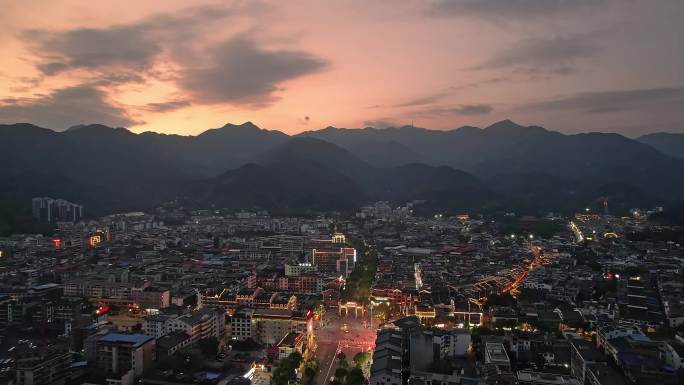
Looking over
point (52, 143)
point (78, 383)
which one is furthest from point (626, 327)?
point (52, 143)

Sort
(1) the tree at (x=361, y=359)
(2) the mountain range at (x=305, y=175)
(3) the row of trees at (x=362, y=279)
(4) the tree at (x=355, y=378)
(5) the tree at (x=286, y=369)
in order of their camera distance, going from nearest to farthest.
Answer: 1. (4) the tree at (x=355, y=378)
2. (5) the tree at (x=286, y=369)
3. (1) the tree at (x=361, y=359)
4. (3) the row of trees at (x=362, y=279)
5. (2) the mountain range at (x=305, y=175)

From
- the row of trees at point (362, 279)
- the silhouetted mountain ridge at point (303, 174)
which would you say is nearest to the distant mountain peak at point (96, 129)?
the silhouetted mountain ridge at point (303, 174)

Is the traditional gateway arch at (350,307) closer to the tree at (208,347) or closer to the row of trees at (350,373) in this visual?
the row of trees at (350,373)

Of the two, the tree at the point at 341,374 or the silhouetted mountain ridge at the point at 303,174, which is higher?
the silhouetted mountain ridge at the point at 303,174

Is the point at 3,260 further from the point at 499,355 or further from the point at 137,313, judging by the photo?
the point at 499,355

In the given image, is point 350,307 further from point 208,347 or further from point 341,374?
point 341,374

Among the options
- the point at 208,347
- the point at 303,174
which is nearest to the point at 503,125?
the point at 303,174
